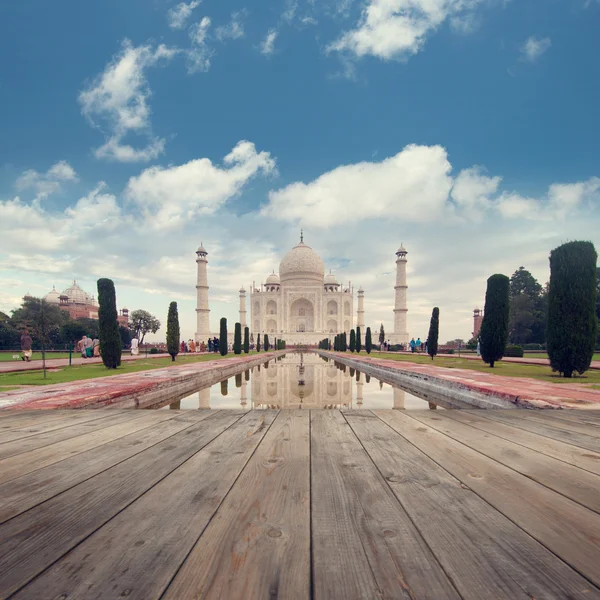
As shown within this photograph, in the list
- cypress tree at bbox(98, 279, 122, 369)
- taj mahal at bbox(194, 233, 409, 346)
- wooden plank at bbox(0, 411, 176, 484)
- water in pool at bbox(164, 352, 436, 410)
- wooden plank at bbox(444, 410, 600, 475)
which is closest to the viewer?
wooden plank at bbox(0, 411, 176, 484)

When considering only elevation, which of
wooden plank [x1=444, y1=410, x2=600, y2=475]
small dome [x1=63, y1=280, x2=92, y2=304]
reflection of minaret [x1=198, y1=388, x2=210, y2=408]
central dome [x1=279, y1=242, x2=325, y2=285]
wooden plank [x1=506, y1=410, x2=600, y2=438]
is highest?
central dome [x1=279, y1=242, x2=325, y2=285]

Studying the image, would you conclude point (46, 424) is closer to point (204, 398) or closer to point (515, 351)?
point (204, 398)

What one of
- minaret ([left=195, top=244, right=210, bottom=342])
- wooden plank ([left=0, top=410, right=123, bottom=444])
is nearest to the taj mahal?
minaret ([left=195, top=244, right=210, bottom=342])

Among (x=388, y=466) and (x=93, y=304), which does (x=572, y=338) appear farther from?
(x=93, y=304)

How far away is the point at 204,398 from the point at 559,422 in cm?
522

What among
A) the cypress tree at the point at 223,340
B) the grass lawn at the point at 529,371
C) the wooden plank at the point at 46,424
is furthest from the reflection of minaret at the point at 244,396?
the cypress tree at the point at 223,340

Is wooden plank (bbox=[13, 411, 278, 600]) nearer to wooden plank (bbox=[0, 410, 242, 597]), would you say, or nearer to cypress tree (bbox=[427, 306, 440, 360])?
wooden plank (bbox=[0, 410, 242, 597])

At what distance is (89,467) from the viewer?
1806 millimetres

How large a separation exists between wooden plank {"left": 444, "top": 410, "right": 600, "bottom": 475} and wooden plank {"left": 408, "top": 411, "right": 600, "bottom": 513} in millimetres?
70

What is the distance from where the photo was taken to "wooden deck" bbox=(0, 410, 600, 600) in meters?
0.88

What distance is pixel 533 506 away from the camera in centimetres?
136

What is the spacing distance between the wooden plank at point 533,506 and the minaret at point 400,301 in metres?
42.0

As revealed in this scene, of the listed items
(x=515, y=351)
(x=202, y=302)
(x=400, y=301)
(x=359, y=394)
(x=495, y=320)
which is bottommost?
(x=515, y=351)

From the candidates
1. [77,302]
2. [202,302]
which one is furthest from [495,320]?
[77,302]
